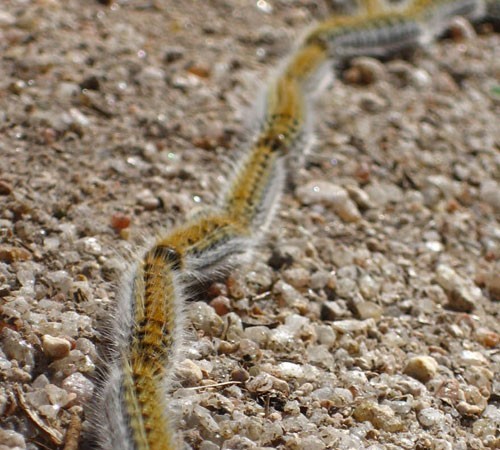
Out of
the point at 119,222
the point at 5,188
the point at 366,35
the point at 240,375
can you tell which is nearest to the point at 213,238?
the point at 119,222

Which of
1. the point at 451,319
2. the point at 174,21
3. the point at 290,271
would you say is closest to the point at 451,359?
the point at 451,319

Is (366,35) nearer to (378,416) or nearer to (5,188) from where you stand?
(5,188)

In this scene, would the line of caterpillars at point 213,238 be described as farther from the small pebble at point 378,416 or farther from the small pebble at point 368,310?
the small pebble at point 378,416

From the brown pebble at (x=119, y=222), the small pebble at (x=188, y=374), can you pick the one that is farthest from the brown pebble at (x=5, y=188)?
the small pebble at (x=188, y=374)

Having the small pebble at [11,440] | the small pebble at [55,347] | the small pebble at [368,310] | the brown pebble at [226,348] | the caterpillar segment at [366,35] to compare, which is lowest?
the small pebble at [11,440]

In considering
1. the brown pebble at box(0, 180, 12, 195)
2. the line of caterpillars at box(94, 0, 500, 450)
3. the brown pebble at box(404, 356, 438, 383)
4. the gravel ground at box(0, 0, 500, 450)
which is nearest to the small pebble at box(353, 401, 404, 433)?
the gravel ground at box(0, 0, 500, 450)

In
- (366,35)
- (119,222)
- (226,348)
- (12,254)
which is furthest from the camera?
(366,35)
